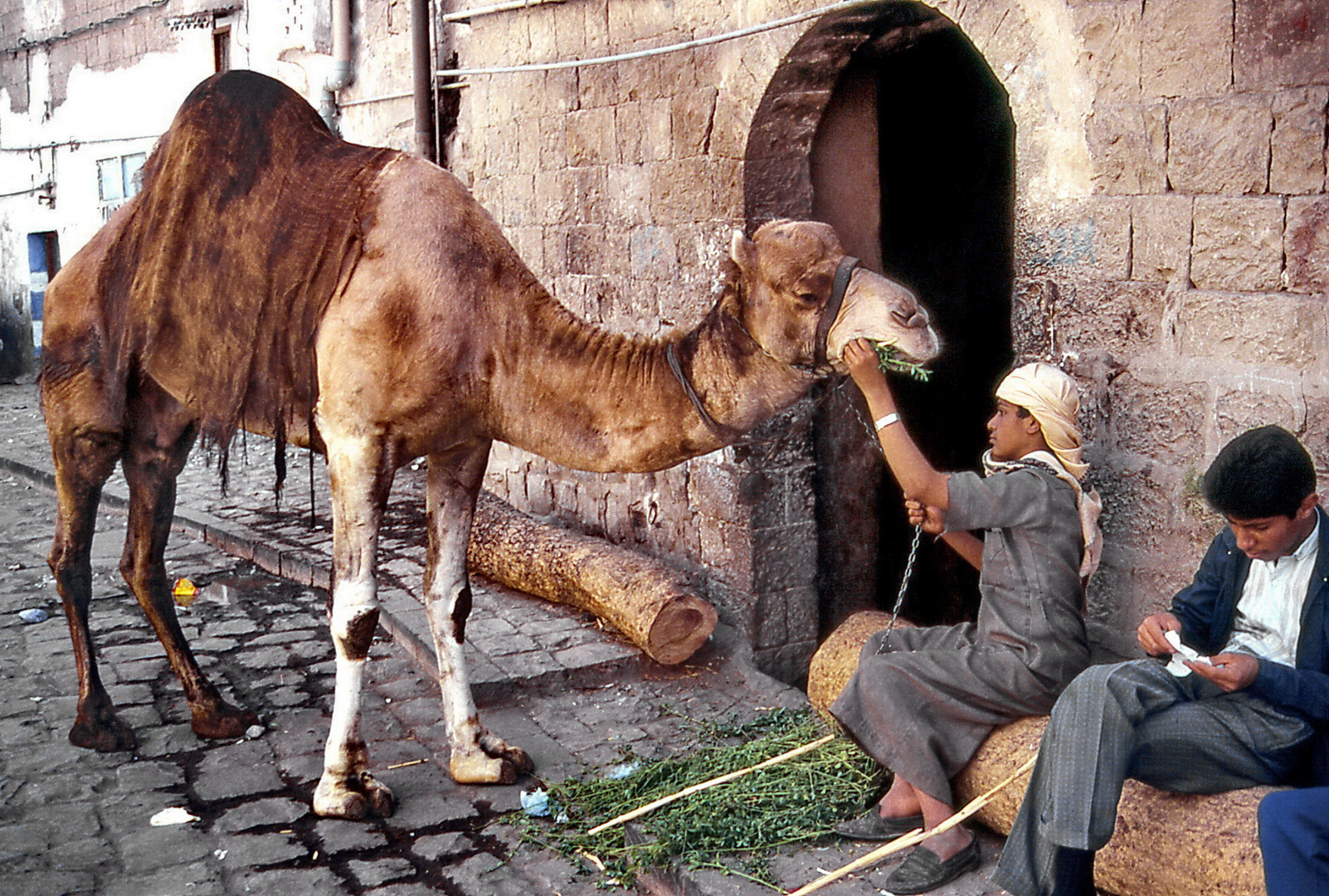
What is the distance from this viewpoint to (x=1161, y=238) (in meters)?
4.32

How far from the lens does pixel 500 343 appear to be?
4.66 metres

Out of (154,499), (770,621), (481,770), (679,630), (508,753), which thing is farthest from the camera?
(770,621)

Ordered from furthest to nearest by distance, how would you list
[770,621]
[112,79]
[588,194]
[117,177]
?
[117,177]
[112,79]
[588,194]
[770,621]

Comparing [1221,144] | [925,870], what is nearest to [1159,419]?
[1221,144]

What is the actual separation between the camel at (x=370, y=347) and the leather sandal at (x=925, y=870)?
1.44 m

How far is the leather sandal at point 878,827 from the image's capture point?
4.14m

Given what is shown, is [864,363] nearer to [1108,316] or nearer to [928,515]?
[928,515]

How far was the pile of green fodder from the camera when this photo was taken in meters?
4.18

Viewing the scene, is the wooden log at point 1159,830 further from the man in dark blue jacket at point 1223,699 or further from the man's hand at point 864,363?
the man's hand at point 864,363

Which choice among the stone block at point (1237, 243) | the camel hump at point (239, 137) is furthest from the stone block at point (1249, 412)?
the camel hump at point (239, 137)

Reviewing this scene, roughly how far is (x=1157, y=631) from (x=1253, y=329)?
1202mm

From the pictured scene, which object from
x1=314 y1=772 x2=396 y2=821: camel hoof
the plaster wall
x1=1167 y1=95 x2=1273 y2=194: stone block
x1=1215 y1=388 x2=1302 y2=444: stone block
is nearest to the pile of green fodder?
x1=314 y1=772 x2=396 y2=821: camel hoof

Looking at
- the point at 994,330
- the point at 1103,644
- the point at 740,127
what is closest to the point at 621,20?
the point at 740,127

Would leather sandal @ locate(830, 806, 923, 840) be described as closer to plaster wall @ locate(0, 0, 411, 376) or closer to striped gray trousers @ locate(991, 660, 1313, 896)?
striped gray trousers @ locate(991, 660, 1313, 896)
